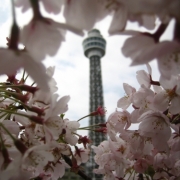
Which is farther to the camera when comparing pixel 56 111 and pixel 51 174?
pixel 51 174

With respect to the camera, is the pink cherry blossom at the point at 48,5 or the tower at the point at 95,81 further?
the tower at the point at 95,81

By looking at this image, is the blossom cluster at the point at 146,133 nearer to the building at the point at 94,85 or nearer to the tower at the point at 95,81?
the building at the point at 94,85

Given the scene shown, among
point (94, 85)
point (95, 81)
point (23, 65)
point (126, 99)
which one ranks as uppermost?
point (95, 81)

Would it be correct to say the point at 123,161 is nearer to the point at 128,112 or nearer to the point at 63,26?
the point at 128,112

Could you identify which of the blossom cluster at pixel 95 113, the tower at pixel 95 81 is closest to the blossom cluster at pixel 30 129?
the blossom cluster at pixel 95 113

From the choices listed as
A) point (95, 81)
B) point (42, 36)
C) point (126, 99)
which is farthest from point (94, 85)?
point (42, 36)

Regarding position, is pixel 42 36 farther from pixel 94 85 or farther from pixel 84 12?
pixel 94 85

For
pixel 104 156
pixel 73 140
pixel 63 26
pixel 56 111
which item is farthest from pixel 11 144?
pixel 104 156
